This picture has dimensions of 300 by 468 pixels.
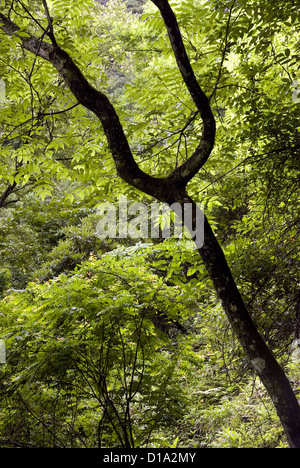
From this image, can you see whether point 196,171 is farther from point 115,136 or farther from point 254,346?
point 254,346

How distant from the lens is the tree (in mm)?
2320

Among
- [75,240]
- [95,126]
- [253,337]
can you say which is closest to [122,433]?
[253,337]

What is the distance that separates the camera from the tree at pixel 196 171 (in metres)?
2.32

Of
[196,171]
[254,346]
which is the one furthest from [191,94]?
[254,346]

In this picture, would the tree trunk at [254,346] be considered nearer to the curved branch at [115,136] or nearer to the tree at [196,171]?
Result: the tree at [196,171]

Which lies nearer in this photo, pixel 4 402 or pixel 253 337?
pixel 253 337

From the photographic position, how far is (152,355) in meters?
3.32

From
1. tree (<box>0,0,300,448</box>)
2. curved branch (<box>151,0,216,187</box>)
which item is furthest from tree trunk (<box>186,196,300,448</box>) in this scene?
curved branch (<box>151,0,216,187</box>)

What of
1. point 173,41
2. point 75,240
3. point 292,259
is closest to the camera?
point 173,41

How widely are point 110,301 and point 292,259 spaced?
5.98ft

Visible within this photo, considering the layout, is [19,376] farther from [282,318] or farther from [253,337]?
[282,318]

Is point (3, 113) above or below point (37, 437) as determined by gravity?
above
